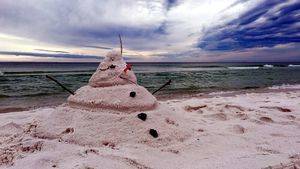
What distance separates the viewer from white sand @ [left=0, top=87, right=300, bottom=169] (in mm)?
4301

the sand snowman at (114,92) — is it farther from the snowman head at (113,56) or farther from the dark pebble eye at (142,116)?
the dark pebble eye at (142,116)

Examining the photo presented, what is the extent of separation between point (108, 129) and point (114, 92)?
743mm

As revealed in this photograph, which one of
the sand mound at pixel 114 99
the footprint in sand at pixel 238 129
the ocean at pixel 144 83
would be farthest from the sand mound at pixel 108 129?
the ocean at pixel 144 83

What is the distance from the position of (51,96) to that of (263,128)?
1107 centimetres

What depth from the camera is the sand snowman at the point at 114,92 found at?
5.30 meters

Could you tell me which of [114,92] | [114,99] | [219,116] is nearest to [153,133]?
[114,99]

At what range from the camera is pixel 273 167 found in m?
4.29

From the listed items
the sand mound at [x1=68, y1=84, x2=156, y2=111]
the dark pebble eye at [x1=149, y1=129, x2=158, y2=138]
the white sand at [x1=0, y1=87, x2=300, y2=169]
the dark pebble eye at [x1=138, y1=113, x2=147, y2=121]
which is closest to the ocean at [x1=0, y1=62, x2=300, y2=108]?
the sand mound at [x1=68, y1=84, x2=156, y2=111]

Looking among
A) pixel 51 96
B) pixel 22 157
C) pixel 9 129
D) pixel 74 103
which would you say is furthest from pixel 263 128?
pixel 51 96

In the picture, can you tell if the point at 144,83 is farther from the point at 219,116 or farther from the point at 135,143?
the point at 135,143

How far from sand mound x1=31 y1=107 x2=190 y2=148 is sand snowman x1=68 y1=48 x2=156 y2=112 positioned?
0.16 metres

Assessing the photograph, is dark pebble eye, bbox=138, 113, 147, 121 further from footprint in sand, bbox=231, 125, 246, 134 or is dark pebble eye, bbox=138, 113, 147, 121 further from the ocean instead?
the ocean

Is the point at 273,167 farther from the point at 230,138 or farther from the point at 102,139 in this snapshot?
the point at 102,139

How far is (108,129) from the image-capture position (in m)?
5.00
